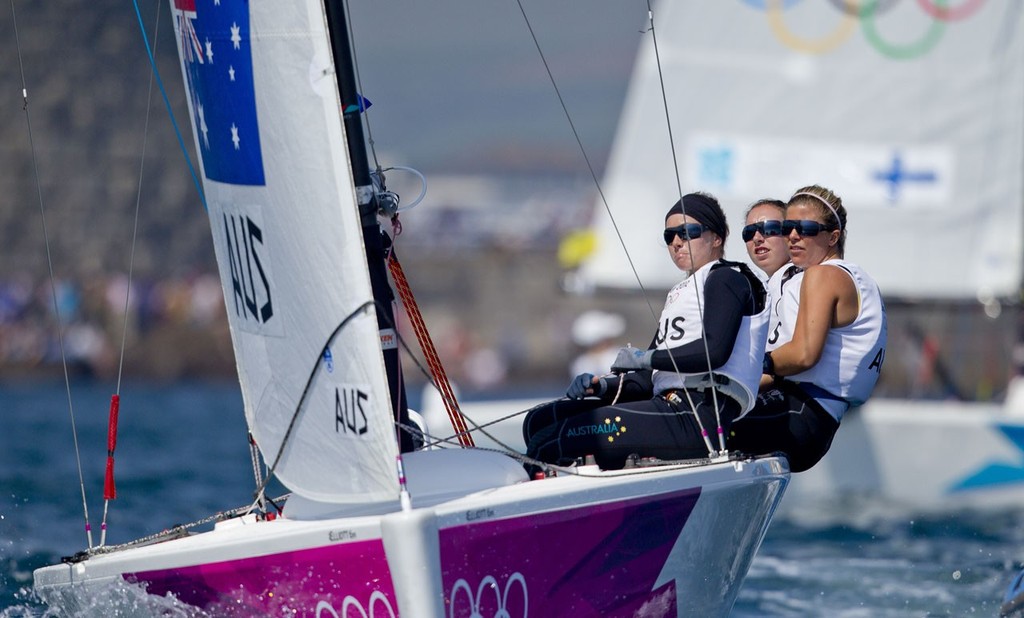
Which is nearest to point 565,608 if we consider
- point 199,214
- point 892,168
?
point 892,168

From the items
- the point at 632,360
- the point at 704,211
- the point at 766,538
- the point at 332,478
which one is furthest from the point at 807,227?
the point at 766,538

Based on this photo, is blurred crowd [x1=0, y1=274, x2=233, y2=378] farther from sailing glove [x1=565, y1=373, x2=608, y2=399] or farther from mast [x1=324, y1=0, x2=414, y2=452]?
sailing glove [x1=565, y1=373, x2=608, y2=399]

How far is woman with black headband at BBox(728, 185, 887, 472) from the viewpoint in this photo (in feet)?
12.7

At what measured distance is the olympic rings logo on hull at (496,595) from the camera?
3143 millimetres

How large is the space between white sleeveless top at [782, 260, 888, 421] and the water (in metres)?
1.59

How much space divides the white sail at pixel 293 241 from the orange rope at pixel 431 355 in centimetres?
65

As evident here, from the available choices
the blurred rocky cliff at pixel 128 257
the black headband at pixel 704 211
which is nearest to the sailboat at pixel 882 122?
the black headband at pixel 704 211

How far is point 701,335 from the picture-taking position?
3.64 meters

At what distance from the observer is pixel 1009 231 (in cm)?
955

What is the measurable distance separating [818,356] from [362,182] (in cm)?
130

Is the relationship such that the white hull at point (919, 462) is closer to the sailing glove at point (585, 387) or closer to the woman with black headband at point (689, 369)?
the sailing glove at point (585, 387)

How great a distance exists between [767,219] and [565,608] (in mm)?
1388

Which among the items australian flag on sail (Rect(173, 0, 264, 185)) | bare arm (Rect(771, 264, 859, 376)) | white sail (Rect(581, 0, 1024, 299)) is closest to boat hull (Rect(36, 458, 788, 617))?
bare arm (Rect(771, 264, 859, 376))

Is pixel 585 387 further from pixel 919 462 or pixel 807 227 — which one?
pixel 919 462
